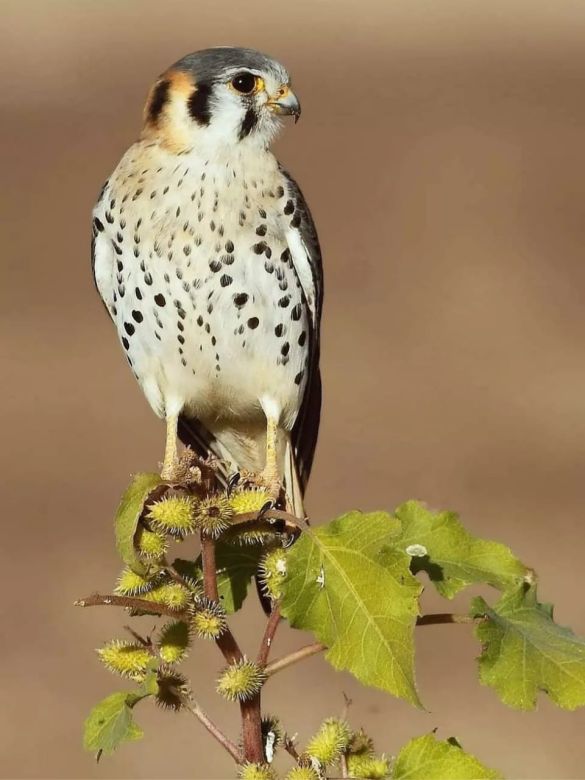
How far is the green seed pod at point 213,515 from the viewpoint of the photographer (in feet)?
6.89

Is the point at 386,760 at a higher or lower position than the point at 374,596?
lower

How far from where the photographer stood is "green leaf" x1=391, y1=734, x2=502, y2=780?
5.74 feet

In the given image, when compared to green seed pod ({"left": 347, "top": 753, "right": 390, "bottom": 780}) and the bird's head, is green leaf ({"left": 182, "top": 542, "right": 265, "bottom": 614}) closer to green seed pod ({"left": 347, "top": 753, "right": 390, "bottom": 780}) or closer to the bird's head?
green seed pod ({"left": 347, "top": 753, "right": 390, "bottom": 780})

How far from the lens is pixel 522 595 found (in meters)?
1.93

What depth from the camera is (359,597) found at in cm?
187

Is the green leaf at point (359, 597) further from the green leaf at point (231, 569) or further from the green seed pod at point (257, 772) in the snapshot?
the green leaf at point (231, 569)

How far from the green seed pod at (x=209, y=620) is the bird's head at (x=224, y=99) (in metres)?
1.94

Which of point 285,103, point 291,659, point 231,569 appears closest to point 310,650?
point 291,659

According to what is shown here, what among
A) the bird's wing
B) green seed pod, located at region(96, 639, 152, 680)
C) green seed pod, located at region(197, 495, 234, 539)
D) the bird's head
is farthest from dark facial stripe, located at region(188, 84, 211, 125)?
green seed pod, located at region(96, 639, 152, 680)

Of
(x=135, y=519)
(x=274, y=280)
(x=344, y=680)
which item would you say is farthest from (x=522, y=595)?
(x=344, y=680)

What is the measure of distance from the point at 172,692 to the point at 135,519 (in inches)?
13.4

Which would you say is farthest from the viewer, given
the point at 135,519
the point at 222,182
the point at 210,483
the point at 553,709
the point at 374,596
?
the point at 553,709

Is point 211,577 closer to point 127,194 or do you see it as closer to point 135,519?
point 135,519

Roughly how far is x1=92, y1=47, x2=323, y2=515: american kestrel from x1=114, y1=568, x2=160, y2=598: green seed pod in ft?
3.97
